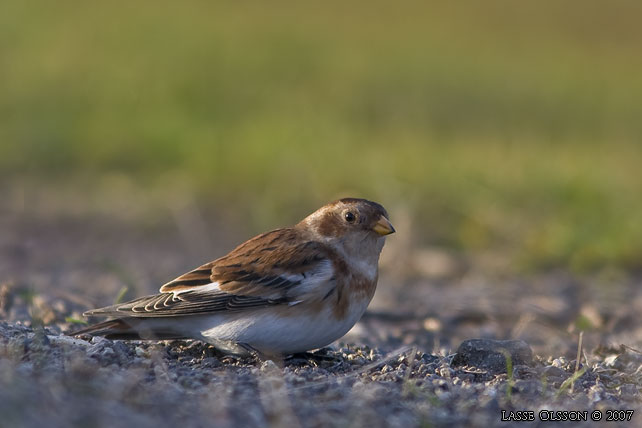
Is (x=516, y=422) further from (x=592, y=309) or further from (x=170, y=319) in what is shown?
(x=592, y=309)

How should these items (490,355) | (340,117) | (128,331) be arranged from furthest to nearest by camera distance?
1. (340,117)
2. (128,331)
3. (490,355)

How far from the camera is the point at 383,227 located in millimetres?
5008

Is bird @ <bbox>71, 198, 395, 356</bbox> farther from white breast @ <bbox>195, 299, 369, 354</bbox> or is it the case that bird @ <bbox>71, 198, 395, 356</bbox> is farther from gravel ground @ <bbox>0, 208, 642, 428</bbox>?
gravel ground @ <bbox>0, 208, 642, 428</bbox>

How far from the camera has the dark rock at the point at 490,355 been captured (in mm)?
4551

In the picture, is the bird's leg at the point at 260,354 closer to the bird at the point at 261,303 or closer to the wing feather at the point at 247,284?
the bird at the point at 261,303

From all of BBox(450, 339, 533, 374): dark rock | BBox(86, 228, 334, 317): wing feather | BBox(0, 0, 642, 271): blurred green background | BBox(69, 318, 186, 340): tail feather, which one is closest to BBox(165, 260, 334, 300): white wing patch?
BBox(86, 228, 334, 317): wing feather

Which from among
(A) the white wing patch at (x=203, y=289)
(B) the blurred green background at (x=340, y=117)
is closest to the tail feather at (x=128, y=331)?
(A) the white wing patch at (x=203, y=289)

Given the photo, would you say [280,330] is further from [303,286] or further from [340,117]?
[340,117]

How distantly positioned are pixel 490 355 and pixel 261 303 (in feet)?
3.54

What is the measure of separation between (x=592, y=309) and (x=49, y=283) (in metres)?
3.94

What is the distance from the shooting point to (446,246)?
920 centimetres

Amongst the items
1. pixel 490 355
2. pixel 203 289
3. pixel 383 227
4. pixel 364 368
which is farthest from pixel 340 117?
pixel 364 368

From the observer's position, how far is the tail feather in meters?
4.65

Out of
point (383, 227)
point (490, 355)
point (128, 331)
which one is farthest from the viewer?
point (383, 227)
